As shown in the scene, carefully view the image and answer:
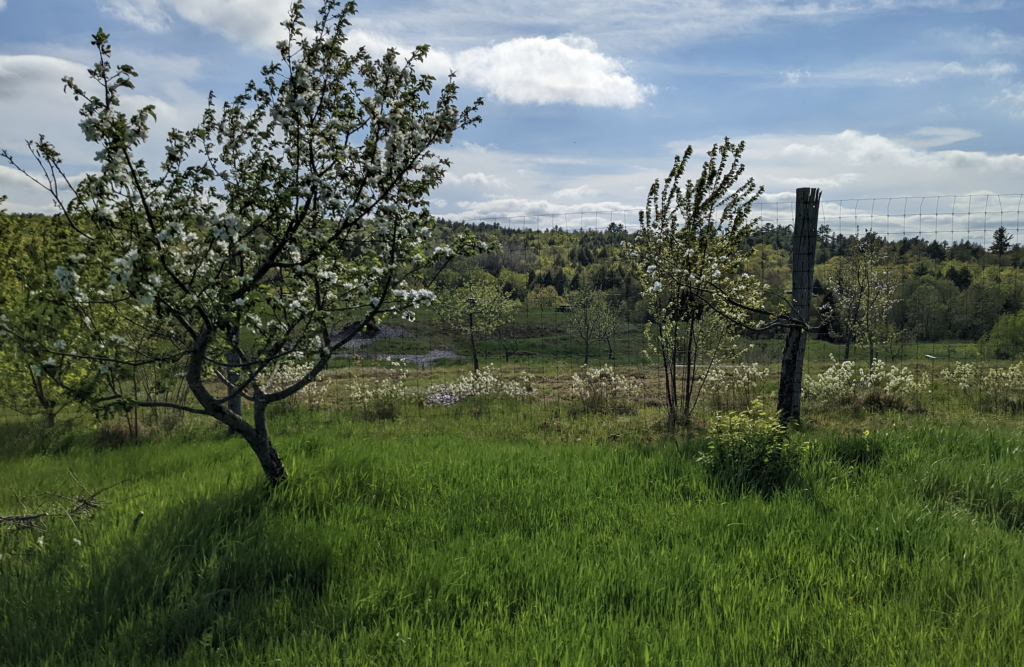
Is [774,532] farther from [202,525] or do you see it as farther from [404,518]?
[202,525]

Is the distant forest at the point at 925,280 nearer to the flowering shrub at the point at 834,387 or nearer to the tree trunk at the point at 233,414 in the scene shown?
the flowering shrub at the point at 834,387

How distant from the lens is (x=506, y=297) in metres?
23.5

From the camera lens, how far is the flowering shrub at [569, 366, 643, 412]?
36.0 ft

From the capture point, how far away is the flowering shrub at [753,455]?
5621 millimetres

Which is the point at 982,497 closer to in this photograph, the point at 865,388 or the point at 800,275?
the point at 800,275

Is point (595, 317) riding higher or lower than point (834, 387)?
higher

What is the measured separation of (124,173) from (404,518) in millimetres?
3792

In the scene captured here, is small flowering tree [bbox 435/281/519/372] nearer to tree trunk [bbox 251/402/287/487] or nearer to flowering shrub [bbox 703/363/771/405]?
flowering shrub [bbox 703/363/771/405]

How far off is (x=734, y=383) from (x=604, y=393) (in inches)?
128

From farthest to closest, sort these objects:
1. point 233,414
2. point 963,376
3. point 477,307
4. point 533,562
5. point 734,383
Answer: point 477,307, point 734,383, point 963,376, point 233,414, point 533,562

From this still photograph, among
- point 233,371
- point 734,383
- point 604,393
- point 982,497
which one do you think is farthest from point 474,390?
point 982,497

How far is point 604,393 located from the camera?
Answer: 11414 millimetres

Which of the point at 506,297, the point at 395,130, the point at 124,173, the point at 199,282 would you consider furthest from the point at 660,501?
the point at 506,297

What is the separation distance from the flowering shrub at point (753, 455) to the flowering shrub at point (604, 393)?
4.78 meters
